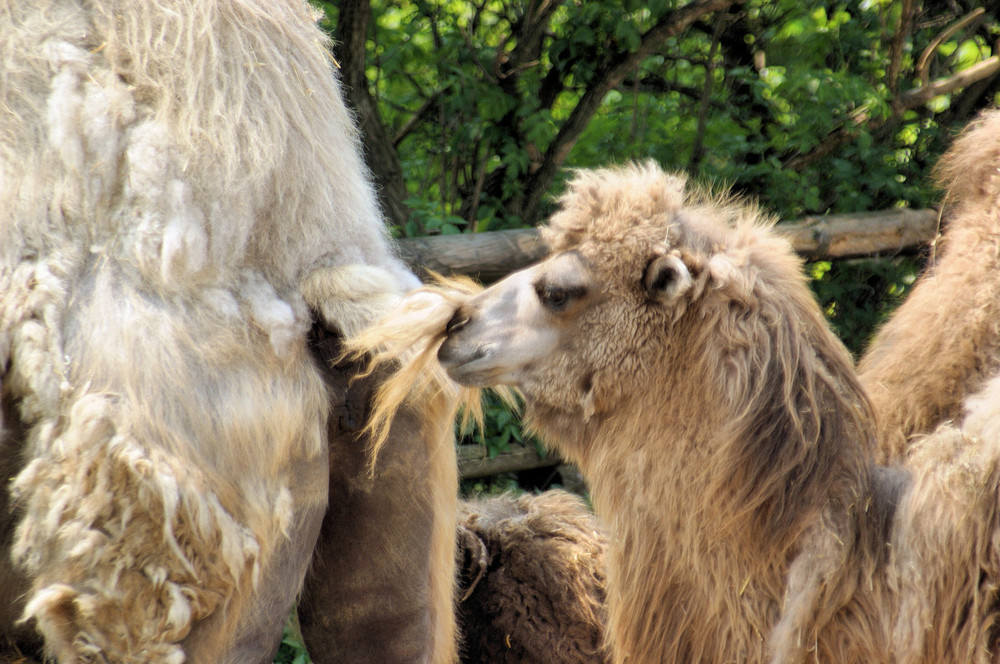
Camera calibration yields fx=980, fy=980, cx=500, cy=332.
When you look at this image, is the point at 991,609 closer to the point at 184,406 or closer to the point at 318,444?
the point at 318,444

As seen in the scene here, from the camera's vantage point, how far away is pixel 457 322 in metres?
2.44

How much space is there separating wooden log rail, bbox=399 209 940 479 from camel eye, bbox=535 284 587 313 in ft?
5.53

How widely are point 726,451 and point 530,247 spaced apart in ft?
7.41

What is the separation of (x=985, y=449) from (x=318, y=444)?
4.75ft

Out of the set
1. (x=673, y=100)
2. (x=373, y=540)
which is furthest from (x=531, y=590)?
(x=673, y=100)

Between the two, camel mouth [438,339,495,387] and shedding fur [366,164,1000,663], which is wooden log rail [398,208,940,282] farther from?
shedding fur [366,164,1000,663]

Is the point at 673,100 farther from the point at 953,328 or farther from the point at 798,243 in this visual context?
the point at 953,328

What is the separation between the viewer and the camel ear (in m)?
2.21

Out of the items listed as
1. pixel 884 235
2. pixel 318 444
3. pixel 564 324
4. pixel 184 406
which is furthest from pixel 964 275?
pixel 884 235

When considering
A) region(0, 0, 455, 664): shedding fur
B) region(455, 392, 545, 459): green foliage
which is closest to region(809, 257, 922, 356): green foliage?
region(455, 392, 545, 459): green foliage

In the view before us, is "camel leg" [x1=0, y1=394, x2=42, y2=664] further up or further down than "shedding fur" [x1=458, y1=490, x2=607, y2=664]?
further up

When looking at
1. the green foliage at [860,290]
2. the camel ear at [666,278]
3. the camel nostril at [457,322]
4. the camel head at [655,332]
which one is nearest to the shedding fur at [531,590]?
the camel head at [655,332]

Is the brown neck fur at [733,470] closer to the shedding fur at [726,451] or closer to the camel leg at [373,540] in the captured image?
the shedding fur at [726,451]

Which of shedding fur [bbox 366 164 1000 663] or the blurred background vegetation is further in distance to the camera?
the blurred background vegetation
